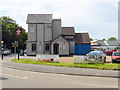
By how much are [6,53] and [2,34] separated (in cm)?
1943

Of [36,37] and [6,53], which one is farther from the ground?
[36,37]

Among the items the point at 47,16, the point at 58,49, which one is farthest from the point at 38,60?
the point at 47,16

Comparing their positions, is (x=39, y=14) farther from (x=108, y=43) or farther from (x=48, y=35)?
(x=108, y=43)

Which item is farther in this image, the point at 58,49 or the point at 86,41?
the point at 86,41

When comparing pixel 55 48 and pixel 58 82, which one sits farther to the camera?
pixel 55 48

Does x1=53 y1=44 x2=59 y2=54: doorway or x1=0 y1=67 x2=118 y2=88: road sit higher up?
x1=53 y1=44 x2=59 y2=54: doorway

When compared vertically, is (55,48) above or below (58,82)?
above

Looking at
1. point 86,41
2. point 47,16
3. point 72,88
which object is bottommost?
point 72,88

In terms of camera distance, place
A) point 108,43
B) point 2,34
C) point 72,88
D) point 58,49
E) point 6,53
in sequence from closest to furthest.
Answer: point 72,88
point 58,49
point 6,53
point 2,34
point 108,43

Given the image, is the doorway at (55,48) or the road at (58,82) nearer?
the road at (58,82)

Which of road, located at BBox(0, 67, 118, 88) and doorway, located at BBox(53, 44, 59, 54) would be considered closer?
road, located at BBox(0, 67, 118, 88)

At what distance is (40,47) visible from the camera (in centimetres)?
5309

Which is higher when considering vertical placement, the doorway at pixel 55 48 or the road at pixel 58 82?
the doorway at pixel 55 48

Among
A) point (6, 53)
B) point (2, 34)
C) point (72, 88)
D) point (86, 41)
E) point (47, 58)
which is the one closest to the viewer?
point (72, 88)
